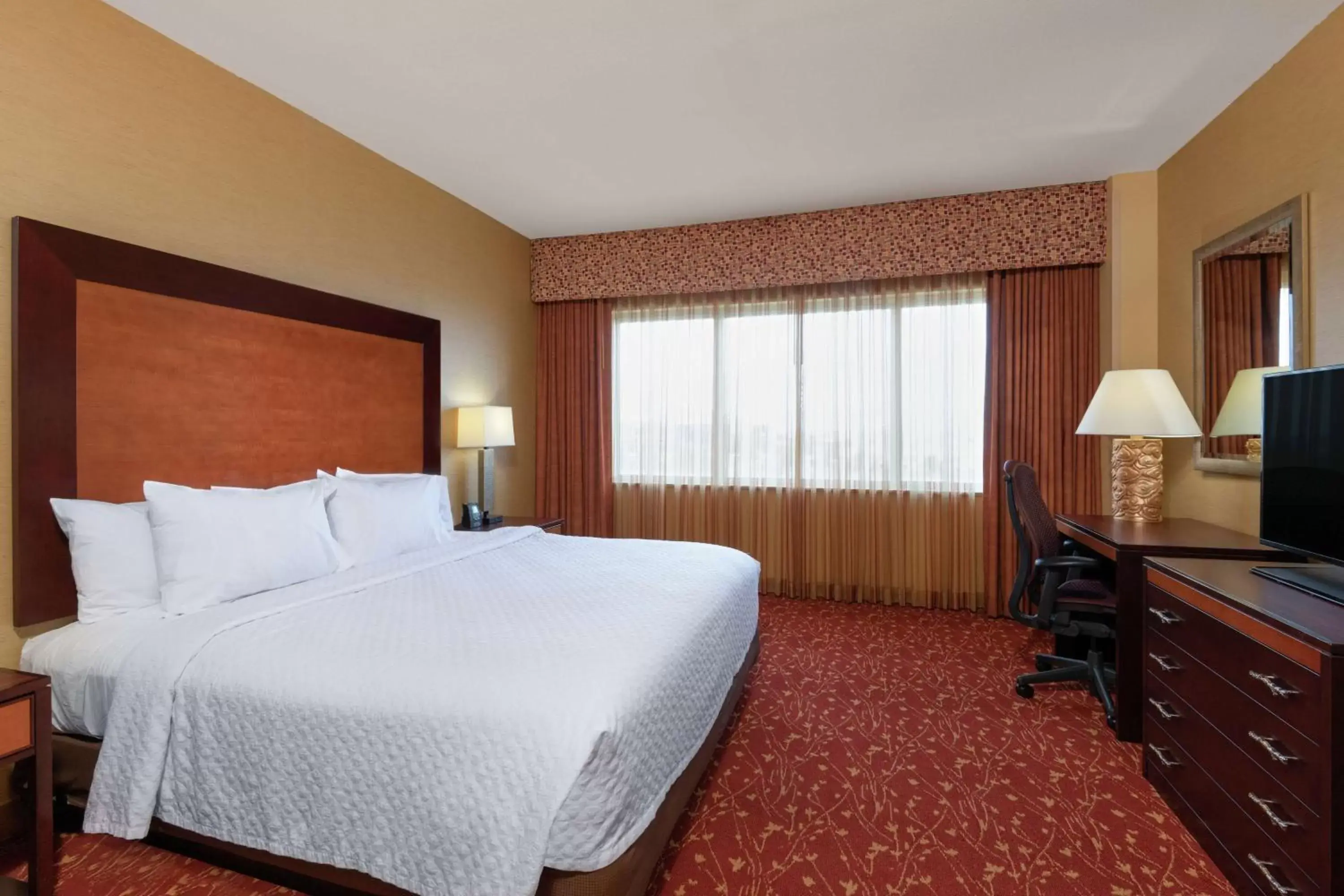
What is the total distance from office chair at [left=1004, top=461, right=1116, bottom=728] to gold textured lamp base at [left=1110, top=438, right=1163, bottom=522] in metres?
0.37

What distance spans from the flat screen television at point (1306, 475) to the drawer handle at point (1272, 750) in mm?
444

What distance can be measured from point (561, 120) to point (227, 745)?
2927mm

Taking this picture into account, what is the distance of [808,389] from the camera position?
471cm

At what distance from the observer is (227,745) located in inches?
65.1

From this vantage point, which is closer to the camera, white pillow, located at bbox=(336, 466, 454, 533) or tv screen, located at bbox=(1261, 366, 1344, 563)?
tv screen, located at bbox=(1261, 366, 1344, 563)

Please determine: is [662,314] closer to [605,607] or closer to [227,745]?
[605,607]

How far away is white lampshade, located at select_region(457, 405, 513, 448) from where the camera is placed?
4.05m

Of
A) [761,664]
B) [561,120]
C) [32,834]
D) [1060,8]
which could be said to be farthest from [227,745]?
[1060,8]

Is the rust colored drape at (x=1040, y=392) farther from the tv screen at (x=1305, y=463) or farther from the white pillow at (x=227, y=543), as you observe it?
the white pillow at (x=227, y=543)

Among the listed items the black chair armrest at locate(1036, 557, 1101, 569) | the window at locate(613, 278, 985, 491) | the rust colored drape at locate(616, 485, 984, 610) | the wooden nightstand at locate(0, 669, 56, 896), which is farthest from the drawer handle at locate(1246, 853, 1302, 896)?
the wooden nightstand at locate(0, 669, 56, 896)

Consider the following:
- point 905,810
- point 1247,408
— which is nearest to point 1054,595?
point 1247,408

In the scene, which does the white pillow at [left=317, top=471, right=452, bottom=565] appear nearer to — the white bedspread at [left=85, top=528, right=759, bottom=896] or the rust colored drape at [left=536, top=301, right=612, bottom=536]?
the white bedspread at [left=85, top=528, right=759, bottom=896]

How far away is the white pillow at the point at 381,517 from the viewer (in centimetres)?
283

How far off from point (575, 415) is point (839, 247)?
Answer: 2418 mm
